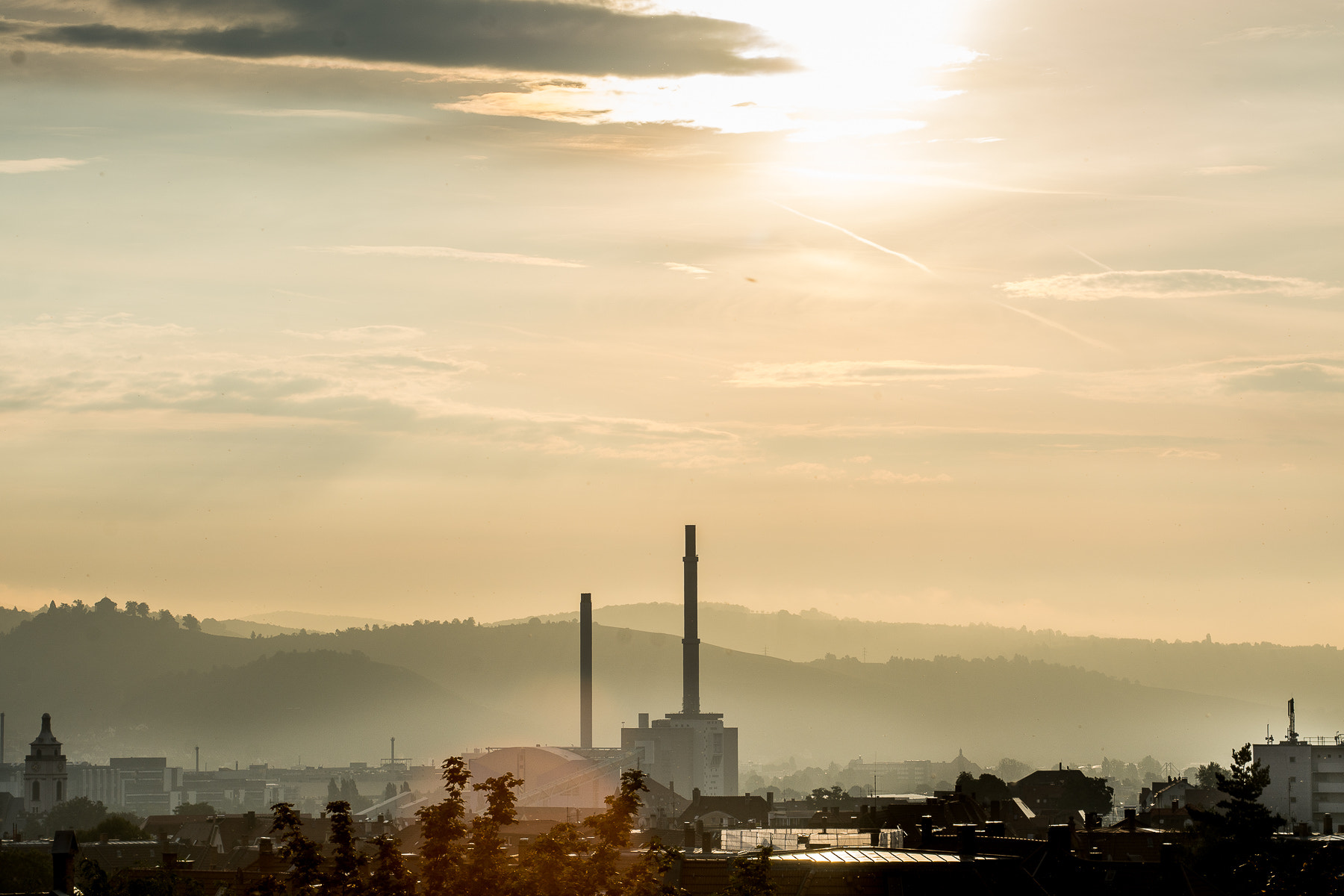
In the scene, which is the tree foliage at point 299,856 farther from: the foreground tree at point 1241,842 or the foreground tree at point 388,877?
the foreground tree at point 1241,842

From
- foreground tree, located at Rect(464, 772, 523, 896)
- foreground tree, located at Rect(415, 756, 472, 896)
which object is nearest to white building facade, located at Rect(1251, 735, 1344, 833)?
foreground tree, located at Rect(464, 772, 523, 896)

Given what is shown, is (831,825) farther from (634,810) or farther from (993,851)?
(634,810)

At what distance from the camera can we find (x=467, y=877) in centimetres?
3125

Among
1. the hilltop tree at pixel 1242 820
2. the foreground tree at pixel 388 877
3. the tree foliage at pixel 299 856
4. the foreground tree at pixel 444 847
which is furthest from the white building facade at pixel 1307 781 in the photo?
the tree foliage at pixel 299 856

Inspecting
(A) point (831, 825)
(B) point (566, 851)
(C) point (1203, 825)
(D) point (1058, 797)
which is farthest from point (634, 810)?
(D) point (1058, 797)

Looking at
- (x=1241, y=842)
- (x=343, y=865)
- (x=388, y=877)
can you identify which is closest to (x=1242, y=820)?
(x=1241, y=842)

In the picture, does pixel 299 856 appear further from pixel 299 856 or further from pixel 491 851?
pixel 491 851

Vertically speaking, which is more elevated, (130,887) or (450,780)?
(450,780)

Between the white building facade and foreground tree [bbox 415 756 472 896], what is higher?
foreground tree [bbox 415 756 472 896]

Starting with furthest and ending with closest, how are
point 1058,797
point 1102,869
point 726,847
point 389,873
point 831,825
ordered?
point 1058,797 → point 831,825 → point 726,847 → point 1102,869 → point 389,873

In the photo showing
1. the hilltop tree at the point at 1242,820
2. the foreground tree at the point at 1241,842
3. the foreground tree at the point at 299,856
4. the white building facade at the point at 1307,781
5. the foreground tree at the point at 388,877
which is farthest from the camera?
the white building facade at the point at 1307,781

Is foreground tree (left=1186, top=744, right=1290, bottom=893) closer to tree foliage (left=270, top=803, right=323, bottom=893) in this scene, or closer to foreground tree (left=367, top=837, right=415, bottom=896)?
foreground tree (left=367, top=837, right=415, bottom=896)

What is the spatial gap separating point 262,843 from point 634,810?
2030 inches

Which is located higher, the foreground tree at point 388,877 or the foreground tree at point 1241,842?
the foreground tree at point 388,877
